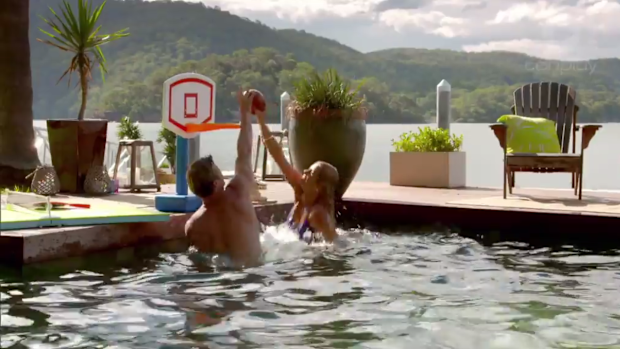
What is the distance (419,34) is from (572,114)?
101703 millimetres

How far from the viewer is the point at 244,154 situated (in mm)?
3846

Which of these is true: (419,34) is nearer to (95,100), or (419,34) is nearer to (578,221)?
(95,100)

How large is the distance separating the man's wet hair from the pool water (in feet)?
1.40

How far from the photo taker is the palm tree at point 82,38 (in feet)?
23.5

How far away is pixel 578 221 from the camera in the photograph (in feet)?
16.4

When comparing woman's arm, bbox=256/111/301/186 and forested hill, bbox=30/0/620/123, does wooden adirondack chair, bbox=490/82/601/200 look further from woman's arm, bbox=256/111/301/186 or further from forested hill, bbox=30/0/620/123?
woman's arm, bbox=256/111/301/186

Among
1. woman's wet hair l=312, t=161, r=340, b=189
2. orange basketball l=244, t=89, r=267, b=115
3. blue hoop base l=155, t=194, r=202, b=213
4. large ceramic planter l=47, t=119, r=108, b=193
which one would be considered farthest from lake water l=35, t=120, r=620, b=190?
orange basketball l=244, t=89, r=267, b=115

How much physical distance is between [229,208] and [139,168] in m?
3.80

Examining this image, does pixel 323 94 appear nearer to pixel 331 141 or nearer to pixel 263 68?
pixel 331 141

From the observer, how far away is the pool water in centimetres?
270

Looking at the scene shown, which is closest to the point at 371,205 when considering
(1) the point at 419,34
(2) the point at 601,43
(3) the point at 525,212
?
(3) the point at 525,212

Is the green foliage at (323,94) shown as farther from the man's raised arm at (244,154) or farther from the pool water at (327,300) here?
the man's raised arm at (244,154)

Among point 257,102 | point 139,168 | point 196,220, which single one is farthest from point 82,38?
point 196,220

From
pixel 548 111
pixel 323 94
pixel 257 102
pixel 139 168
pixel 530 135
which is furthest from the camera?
pixel 548 111
